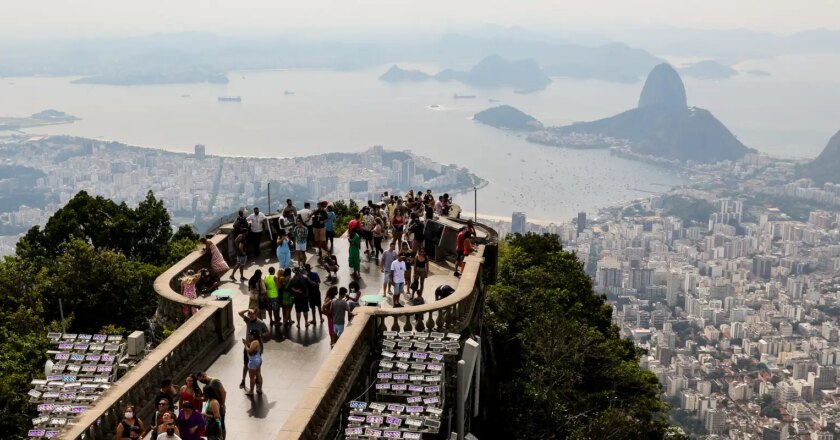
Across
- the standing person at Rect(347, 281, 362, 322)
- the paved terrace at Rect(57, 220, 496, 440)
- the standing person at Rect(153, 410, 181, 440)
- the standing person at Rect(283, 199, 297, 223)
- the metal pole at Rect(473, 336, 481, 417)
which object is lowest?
the metal pole at Rect(473, 336, 481, 417)

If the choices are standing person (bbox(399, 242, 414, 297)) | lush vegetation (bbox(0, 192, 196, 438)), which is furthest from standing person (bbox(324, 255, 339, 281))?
lush vegetation (bbox(0, 192, 196, 438))

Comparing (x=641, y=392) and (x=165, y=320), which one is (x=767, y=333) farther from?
(x=165, y=320)

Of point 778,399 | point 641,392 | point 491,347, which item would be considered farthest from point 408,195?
point 778,399

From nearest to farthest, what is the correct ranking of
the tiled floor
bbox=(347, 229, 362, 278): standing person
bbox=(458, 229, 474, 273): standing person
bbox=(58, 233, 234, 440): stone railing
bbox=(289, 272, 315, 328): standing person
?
bbox=(58, 233, 234, 440): stone railing < the tiled floor < bbox=(289, 272, 315, 328): standing person < bbox=(347, 229, 362, 278): standing person < bbox=(458, 229, 474, 273): standing person

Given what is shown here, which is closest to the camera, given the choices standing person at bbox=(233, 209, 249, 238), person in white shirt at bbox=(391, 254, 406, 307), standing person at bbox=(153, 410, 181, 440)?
standing person at bbox=(153, 410, 181, 440)

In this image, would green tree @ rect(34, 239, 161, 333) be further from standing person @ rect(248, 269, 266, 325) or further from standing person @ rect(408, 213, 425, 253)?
standing person @ rect(248, 269, 266, 325)

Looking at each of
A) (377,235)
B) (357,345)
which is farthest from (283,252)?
(357,345)

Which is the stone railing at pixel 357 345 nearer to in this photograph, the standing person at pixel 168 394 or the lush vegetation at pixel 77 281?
the standing person at pixel 168 394
